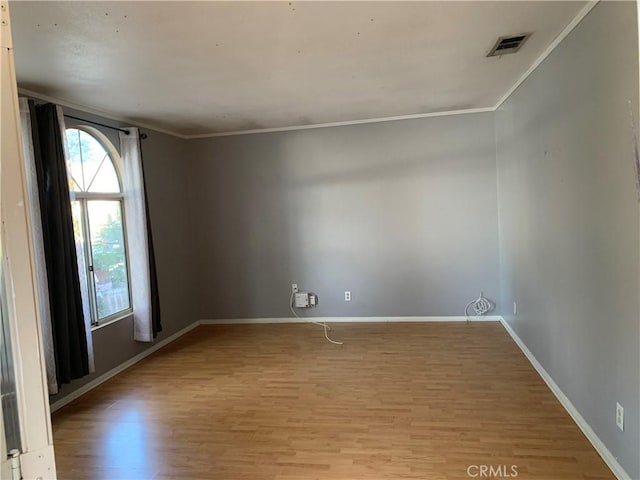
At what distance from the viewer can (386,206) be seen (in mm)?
5039

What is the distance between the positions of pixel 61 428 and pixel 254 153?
3.57 meters

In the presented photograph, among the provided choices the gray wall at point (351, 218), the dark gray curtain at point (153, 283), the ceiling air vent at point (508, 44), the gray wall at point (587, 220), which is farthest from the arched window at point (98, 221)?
the gray wall at point (587, 220)

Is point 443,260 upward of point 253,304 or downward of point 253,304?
upward

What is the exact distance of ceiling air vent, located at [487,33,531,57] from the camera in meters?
2.61

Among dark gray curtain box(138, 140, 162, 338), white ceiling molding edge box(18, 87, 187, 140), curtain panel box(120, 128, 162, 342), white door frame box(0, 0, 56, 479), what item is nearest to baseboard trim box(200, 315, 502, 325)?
dark gray curtain box(138, 140, 162, 338)

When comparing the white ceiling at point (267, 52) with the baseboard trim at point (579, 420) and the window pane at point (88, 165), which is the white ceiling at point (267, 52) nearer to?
the window pane at point (88, 165)

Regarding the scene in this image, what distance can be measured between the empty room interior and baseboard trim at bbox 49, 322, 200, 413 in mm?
32

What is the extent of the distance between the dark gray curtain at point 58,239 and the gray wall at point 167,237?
27.2 inches

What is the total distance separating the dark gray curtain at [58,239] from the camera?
10.2 feet

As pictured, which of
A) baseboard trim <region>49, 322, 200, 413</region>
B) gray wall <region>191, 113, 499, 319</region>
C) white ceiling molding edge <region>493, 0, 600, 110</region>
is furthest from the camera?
gray wall <region>191, 113, 499, 319</region>

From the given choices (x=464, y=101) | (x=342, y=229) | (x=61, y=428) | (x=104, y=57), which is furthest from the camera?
(x=342, y=229)

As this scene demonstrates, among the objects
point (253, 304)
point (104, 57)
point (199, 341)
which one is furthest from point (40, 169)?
point (253, 304)

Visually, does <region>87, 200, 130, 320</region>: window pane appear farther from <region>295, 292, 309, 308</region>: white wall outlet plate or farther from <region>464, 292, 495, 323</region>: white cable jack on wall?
<region>464, 292, 495, 323</region>: white cable jack on wall

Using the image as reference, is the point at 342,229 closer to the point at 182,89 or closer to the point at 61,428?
the point at 182,89
